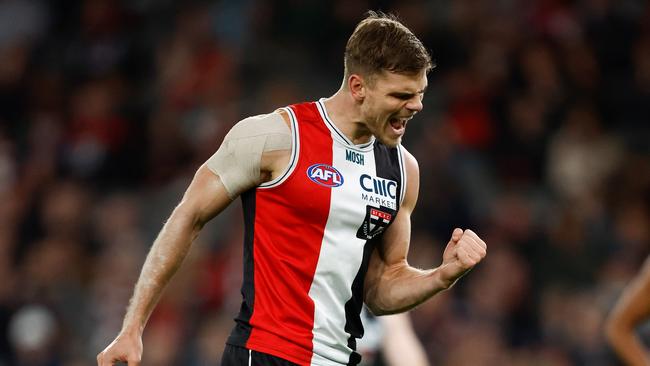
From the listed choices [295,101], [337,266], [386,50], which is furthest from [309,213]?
[295,101]

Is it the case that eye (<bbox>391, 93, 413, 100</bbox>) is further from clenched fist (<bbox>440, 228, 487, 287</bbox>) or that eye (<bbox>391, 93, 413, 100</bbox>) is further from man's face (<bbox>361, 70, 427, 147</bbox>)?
clenched fist (<bbox>440, 228, 487, 287</bbox>)

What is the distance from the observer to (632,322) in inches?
217

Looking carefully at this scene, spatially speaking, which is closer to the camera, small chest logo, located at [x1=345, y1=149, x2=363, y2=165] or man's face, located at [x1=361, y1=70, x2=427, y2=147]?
man's face, located at [x1=361, y1=70, x2=427, y2=147]

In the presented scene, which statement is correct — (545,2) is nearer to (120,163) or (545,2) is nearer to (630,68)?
(630,68)

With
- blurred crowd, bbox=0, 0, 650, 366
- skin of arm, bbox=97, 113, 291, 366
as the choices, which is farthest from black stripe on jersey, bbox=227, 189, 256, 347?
blurred crowd, bbox=0, 0, 650, 366

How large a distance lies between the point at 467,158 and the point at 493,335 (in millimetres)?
1925

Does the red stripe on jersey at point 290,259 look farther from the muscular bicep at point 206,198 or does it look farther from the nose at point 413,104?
the nose at point 413,104

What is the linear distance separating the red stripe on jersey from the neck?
0.17 meters

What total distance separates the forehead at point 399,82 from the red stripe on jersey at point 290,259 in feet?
1.18

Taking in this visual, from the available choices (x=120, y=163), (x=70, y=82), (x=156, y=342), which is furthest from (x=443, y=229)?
(x=70, y=82)

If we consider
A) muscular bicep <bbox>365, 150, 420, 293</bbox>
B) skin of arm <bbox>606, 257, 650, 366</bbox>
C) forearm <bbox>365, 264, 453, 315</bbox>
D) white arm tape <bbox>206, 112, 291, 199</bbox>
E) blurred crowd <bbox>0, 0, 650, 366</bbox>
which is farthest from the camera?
blurred crowd <bbox>0, 0, 650, 366</bbox>

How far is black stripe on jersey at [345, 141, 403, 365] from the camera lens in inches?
190

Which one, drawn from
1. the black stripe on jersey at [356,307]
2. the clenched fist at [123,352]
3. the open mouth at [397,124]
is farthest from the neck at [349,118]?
the clenched fist at [123,352]

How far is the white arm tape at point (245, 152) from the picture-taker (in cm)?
460
